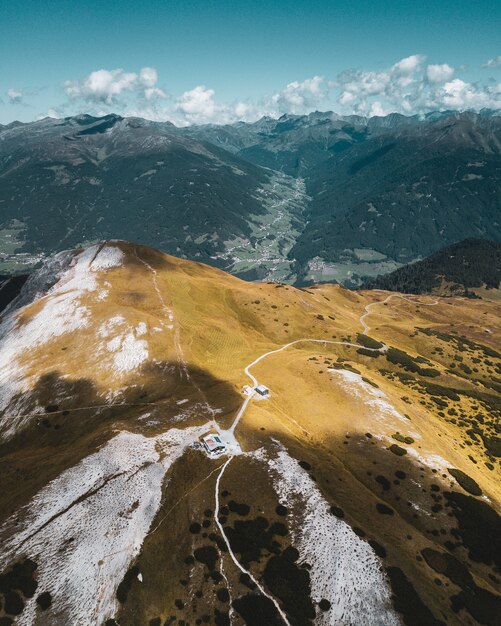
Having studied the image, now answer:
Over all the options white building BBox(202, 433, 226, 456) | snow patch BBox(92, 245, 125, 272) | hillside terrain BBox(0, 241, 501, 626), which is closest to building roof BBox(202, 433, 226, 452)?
white building BBox(202, 433, 226, 456)

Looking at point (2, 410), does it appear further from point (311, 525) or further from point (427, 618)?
point (427, 618)

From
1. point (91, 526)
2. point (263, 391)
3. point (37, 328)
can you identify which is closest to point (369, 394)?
point (263, 391)

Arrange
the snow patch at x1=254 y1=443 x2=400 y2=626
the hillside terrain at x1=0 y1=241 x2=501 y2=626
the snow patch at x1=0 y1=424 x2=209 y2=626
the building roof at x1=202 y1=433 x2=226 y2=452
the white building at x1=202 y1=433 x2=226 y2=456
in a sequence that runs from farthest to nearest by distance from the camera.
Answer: the building roof at x1=202 y1=433 x2=226 y2=452 < the white building at x1=202 y1=433 x2=226 y2=456 < the snow patch at x1=0 y1=424 x2=209 y2=626 < the hillside terrain at x1=0 y1=241 x2=501 y2=626 < the snow patch at x1=254 y1=443 x2=400 y2=626

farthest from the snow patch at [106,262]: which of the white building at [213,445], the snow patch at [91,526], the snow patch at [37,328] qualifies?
the white building at [213,445]

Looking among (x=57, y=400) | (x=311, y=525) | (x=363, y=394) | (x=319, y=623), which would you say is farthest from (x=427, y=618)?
(x=57, y=400)

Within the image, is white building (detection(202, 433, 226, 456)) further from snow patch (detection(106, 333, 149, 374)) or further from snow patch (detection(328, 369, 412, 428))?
snow patch (detection(106, 333, 149, 374))

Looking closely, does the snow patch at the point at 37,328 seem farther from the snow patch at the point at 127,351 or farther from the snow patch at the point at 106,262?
the snow patch at the point at 127,351
